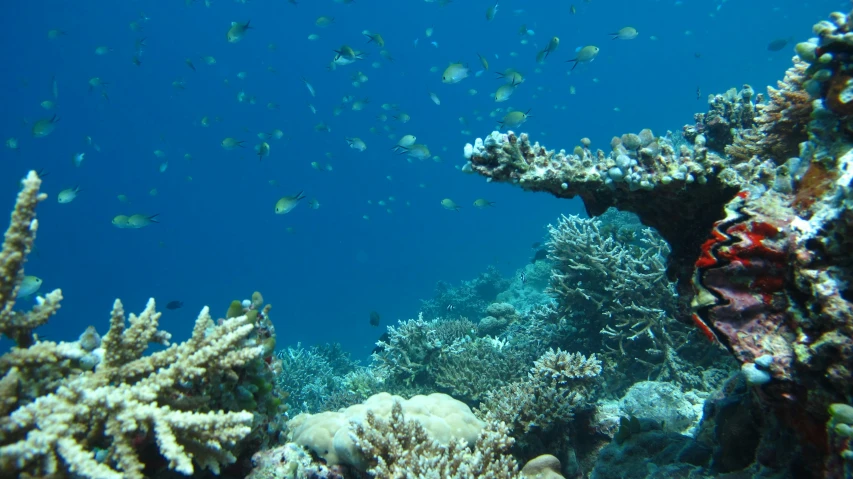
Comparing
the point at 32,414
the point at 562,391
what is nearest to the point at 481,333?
the point at 562,391

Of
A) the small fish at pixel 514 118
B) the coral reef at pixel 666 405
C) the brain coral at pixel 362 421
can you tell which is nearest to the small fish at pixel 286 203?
the small fish at pixel 514 118

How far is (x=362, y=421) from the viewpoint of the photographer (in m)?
3.68

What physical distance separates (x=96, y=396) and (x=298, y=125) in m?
88.0

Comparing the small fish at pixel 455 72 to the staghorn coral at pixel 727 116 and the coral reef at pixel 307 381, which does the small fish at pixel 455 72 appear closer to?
the staghorn coral at pixel 727 116

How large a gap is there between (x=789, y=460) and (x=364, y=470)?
110 inches

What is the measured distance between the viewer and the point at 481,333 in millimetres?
9930

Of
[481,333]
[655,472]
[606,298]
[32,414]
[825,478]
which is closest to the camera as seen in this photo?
[32,414]

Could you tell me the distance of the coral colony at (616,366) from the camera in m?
1.89

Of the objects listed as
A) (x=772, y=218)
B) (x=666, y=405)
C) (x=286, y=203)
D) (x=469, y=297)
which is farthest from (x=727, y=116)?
(x=469, y=297)

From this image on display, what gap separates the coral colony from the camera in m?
1.89

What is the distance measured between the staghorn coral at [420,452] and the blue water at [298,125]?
53.6 m

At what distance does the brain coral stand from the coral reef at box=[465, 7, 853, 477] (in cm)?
224

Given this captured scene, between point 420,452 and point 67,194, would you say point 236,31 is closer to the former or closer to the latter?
point 67,194

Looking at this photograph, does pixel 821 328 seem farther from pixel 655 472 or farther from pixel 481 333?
pixel 481 333
